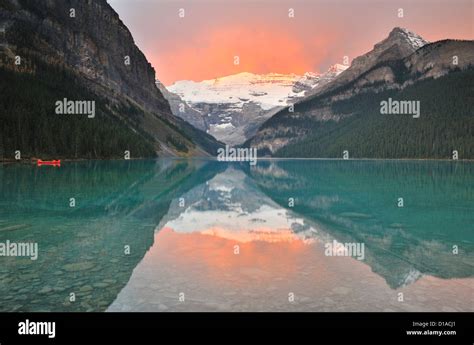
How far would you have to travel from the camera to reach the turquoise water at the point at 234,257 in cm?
1187

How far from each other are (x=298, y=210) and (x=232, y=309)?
21.8m

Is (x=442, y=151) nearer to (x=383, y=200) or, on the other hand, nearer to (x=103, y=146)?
(x=103, y=146)

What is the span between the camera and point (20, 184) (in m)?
47.8

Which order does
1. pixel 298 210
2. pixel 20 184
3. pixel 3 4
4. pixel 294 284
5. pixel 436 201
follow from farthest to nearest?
pixel 3 4
pixel 20 184
pixel 436 201
pixel 298 210
pixel 294 284

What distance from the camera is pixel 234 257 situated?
17.7m

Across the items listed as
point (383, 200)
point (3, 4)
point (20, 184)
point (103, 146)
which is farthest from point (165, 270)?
point (3, 4)

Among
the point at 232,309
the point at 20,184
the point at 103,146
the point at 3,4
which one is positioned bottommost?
the point at 232,309

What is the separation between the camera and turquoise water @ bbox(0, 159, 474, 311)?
38.9 feet
